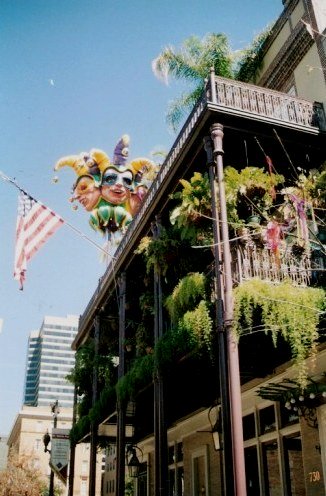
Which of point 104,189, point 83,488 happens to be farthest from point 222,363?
point 83,488

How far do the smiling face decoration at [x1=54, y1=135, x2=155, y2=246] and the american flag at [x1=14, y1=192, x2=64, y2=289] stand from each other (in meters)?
9.38

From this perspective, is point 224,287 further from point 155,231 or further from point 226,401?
point 155,231

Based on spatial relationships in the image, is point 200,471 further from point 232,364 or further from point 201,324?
point 232,364

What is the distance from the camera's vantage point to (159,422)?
10547 millimetres

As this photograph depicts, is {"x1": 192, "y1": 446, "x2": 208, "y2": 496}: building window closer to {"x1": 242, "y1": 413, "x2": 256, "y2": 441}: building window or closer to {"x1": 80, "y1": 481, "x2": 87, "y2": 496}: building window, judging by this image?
{"x1": 242, "y1": 413, "x2": 256, "y2": 441}: building window

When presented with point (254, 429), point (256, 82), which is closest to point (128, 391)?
point (254, 429)

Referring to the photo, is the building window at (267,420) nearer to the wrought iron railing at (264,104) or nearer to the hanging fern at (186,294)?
the hanging fern at (186,294)

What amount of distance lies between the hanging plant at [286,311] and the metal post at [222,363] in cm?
30

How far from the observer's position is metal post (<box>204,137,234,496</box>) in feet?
25.8

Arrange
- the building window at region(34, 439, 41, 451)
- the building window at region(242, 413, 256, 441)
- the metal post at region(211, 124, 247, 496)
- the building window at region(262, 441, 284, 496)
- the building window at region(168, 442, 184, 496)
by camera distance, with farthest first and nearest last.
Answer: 1. the building window at region(34, 439, 41, 451)
2. the building window at region(168, 442, 184, 496)
3. the building window at region(242, 413, 256, 441)
4. the building window at region(262, 441, 284, 496)
5. the metal post at region(211, 124, 247, 496)

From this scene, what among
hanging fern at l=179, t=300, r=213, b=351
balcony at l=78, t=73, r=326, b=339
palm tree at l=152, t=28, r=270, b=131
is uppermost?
palm tree at l=152, t=28, r=270, b=131

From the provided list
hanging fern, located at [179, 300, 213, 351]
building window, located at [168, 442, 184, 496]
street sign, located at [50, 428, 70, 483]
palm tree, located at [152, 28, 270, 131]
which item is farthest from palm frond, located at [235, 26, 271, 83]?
street sign, located at [50, 428, 70, 483]

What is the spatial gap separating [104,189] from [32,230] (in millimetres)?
10220

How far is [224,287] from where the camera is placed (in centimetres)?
895
